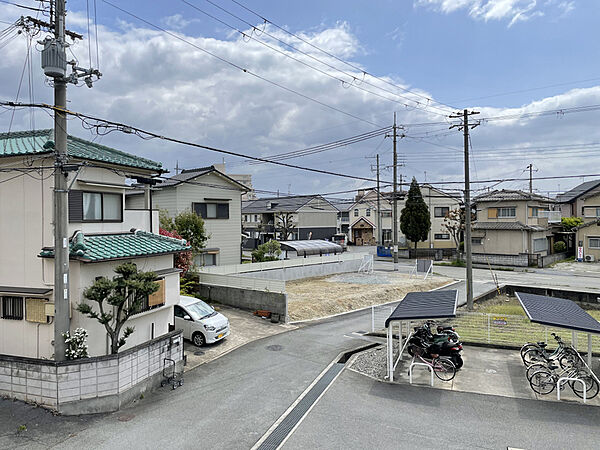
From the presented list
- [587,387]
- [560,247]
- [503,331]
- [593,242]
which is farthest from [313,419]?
[560,247]

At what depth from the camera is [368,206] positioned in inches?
2359

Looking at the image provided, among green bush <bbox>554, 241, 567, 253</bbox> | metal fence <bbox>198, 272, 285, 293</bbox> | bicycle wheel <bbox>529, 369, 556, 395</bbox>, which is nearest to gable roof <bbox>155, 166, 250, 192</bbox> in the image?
metal fence <bbox>198, 272, 285, 293</bbox>

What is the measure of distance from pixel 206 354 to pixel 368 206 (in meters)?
49.2

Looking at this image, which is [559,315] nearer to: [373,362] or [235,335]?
[373,362]

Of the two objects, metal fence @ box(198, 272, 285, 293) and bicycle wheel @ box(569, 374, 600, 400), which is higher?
metal fence @ box(198, 272, 285, 293)

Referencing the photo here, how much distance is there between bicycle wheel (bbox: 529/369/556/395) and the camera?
9.80 metres

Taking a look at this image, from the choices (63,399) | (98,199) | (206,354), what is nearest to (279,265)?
(206,354)

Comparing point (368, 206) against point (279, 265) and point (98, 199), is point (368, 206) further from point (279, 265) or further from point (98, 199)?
point (98, 199)

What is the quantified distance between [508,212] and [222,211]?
2932 centimetres

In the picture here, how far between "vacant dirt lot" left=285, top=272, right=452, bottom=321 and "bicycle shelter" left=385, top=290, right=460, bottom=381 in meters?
6.99

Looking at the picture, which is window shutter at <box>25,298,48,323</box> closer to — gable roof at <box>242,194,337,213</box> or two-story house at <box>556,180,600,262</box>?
gable roof at <box>242,194,337,213</box>

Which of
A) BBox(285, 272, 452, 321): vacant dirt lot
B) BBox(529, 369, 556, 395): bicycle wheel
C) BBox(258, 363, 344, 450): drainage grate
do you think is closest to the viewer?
BBox(258, 363, 344, 450): drainage grate

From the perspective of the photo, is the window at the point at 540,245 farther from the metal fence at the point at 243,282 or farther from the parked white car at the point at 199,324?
the parked white car at the point at 199,324

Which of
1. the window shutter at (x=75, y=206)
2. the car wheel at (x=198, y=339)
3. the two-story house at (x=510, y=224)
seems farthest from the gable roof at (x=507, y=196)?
the window shutter at (x=75, y=206)
